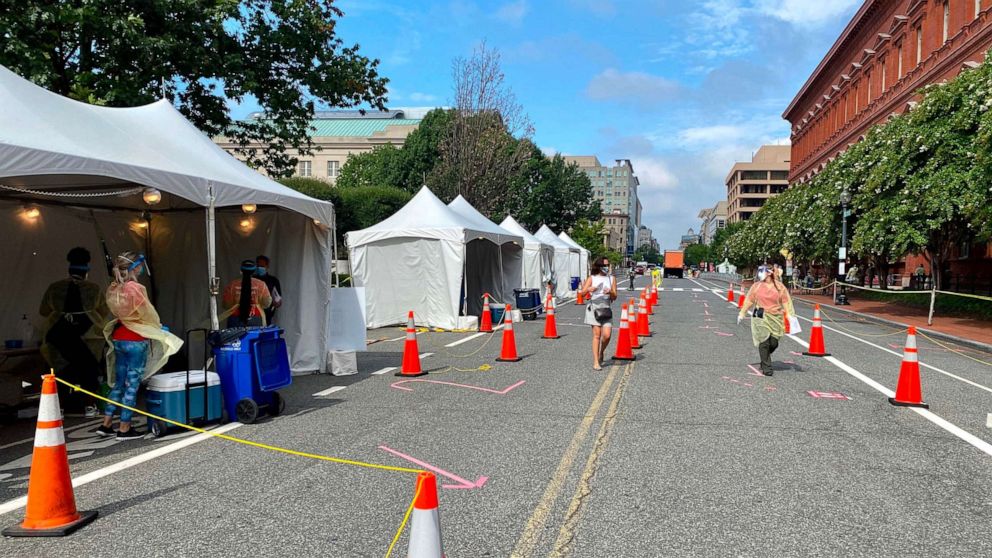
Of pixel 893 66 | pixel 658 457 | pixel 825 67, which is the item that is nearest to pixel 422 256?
pixel 658 457

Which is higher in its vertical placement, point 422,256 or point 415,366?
point 422,256

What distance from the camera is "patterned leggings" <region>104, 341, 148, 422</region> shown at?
6.30m

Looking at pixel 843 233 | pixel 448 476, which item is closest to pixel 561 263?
pixel 843 233

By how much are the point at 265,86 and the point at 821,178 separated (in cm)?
2751

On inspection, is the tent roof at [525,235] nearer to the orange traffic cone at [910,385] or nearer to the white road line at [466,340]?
the white road line at [466,340]

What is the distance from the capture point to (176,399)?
256 inches

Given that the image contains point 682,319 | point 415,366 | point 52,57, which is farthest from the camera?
point 682,319

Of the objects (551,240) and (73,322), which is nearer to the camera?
(73,322)

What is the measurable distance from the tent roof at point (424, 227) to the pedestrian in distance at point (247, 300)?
345 inches

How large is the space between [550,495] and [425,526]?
2.32 metres

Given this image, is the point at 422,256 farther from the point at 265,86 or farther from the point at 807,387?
the point at 807,387

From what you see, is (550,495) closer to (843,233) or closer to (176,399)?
(176,399)

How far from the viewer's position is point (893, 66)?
136 feet

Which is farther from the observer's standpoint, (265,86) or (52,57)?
(265,86)
